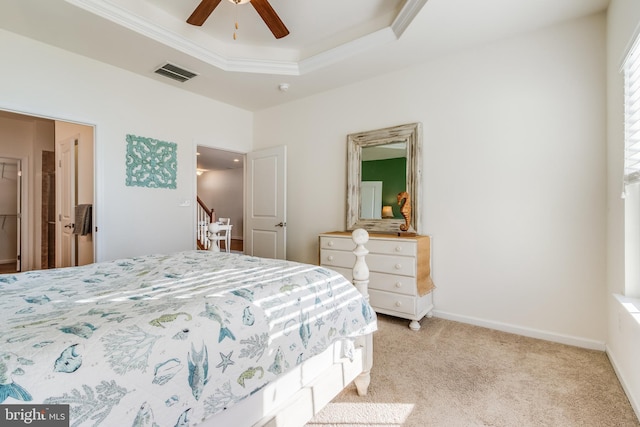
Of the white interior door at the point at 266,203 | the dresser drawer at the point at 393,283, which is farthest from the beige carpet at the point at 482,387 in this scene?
the white interior door at the point at 266,203

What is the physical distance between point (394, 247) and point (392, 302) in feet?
1.71

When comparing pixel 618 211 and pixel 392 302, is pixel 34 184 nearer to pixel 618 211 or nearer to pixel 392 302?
pixel 392 302

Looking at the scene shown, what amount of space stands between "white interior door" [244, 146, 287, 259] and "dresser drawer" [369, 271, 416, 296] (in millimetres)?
1516

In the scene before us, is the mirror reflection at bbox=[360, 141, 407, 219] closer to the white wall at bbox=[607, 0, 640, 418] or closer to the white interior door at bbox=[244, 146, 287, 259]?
the white interior door at bbox=[244, 146, 287, 259]

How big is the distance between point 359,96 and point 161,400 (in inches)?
139

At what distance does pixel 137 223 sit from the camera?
3.45 meters

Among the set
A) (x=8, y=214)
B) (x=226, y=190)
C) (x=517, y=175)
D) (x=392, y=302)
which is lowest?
(x=392, y=302)

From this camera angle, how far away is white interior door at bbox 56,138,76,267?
377 cm

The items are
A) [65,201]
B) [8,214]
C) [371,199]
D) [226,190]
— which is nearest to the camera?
[371,199]

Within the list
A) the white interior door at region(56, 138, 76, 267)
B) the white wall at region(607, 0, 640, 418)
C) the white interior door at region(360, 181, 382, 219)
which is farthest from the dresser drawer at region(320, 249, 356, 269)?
the white interior door at region(56, 138, 76, 267)

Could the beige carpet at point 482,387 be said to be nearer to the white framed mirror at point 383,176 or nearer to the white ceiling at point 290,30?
the white framed mirror at point 383,176

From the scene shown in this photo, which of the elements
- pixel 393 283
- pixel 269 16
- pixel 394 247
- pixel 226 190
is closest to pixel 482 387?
pixel 393 283

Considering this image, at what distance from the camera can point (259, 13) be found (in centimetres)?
222

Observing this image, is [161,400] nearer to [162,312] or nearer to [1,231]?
[162,312]
